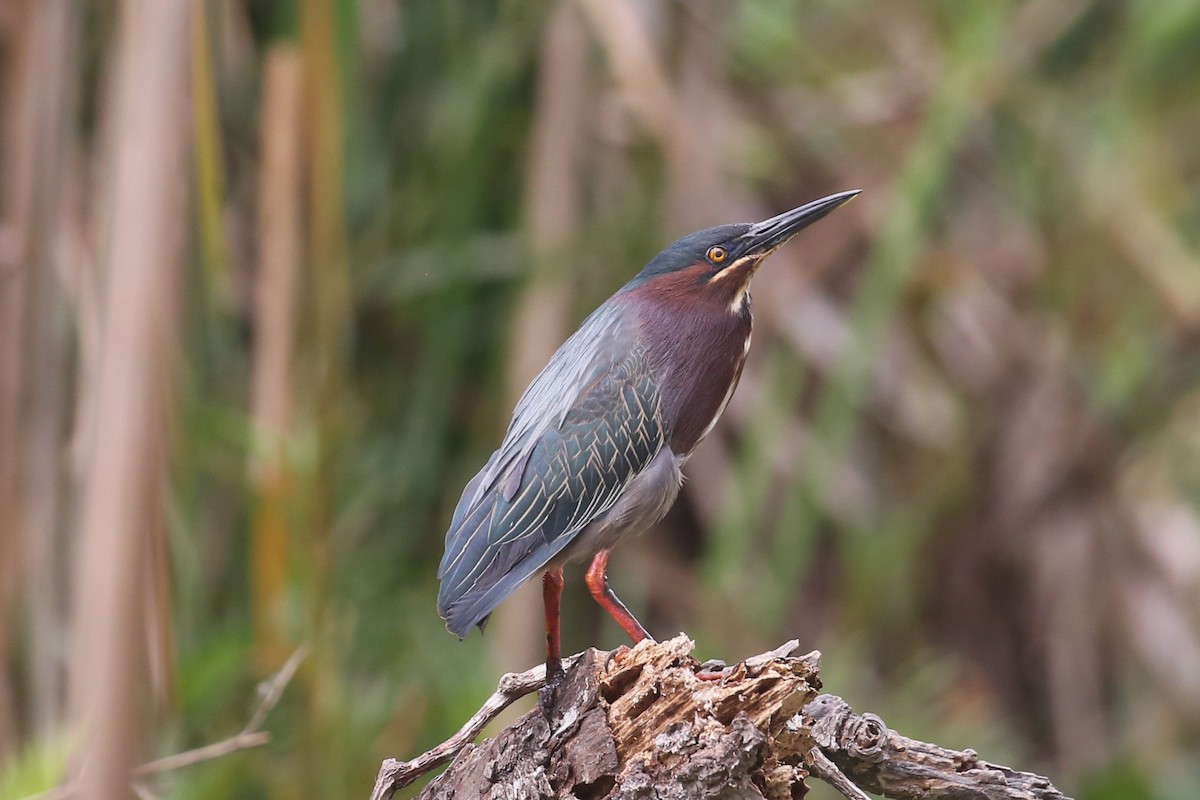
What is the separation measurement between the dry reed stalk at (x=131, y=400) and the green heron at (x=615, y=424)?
0.90m

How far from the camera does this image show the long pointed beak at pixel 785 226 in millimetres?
2469

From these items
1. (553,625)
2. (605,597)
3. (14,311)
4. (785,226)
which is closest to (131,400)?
(553,625)

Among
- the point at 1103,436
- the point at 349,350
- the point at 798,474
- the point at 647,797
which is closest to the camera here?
the point at 647,797

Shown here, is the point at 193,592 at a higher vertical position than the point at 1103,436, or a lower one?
lower

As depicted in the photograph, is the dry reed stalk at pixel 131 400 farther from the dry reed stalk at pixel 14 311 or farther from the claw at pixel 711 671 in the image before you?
the dry reed stalk at pixel 14 311

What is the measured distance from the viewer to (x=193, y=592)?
358 centimetres

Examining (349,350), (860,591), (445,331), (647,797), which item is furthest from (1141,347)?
(647,797)

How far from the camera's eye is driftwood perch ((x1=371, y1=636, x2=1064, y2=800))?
67.9 inches

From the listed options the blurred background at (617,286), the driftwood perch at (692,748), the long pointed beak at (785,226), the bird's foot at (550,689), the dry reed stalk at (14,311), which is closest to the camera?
the driftwood perch at (692,748)

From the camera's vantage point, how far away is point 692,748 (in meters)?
1.73

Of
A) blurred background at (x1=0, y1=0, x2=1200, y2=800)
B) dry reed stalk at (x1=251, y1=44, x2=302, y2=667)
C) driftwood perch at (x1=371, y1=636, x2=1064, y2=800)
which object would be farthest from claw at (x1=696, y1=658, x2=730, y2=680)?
dry reed stalk at (x1=251, y1=44, x2=302, y2=667)

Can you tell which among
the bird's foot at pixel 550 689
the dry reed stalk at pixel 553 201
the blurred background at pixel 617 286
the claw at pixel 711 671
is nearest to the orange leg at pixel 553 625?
the bird's foot at pixel 550 689

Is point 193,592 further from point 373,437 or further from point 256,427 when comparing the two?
point 373,437

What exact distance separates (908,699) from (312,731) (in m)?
2.13
